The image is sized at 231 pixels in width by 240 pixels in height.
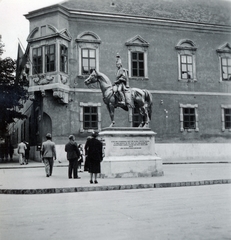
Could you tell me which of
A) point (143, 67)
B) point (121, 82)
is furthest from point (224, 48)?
point (121, 82)

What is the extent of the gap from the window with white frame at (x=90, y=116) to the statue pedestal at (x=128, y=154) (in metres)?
14.7

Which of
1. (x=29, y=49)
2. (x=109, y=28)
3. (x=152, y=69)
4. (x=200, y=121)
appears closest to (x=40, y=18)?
(x=29, y=49)

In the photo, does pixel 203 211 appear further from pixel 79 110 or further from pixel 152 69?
pixel 152 69

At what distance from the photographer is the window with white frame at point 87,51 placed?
3114 centimetres

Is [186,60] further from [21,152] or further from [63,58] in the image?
[21,152]

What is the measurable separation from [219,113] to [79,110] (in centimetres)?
1252

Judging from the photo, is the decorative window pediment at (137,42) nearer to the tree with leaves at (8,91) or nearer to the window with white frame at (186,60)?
the window with white frame at (186,60)

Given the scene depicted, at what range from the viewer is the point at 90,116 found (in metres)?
31.2

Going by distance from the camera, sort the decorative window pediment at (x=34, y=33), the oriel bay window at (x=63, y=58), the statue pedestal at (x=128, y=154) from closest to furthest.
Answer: the statue pedestal at (x=128, y=154) → the oriel bay window at (x=63, y=58) → the decorative window pediment at (x=34, y=33)

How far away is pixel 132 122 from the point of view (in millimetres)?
32438

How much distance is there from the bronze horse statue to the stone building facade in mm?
12065

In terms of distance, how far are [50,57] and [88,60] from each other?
319cm

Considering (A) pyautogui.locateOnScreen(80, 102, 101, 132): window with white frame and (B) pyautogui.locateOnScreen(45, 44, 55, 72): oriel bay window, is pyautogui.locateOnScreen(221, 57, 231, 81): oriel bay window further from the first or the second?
(B) pyautogui.locateOnScreen(45, 44, 55, 72): oriel bay window

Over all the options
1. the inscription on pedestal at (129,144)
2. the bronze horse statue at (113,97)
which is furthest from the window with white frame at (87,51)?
the inscription on pedestal at (129,144)
